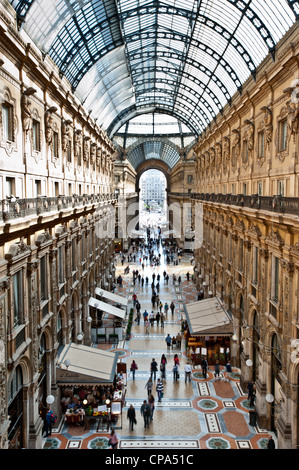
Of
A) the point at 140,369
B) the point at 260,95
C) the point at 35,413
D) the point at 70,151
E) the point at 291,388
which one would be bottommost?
the point at 140,369

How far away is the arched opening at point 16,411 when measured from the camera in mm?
12250

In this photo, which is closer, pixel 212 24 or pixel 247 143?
pixel 247 143

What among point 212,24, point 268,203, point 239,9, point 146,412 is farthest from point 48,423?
point 212,24

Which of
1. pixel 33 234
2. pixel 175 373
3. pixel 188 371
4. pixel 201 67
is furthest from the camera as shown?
pixel 201 67

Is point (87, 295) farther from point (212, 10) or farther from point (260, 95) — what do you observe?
point (212, 10)

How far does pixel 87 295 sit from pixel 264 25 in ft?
61.1

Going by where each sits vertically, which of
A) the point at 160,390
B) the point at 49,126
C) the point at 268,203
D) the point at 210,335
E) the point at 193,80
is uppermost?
the point at 193,80

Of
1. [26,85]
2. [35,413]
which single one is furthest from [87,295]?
[26,85]

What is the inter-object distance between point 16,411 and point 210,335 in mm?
12289

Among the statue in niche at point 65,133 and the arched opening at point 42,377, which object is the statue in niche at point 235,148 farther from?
the arched opening at point 42,377

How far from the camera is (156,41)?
3350 cm

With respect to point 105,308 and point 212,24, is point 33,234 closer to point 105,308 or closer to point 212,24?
point 105,308

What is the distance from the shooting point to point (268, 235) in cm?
1633

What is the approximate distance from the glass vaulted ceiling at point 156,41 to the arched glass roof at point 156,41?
49mm
